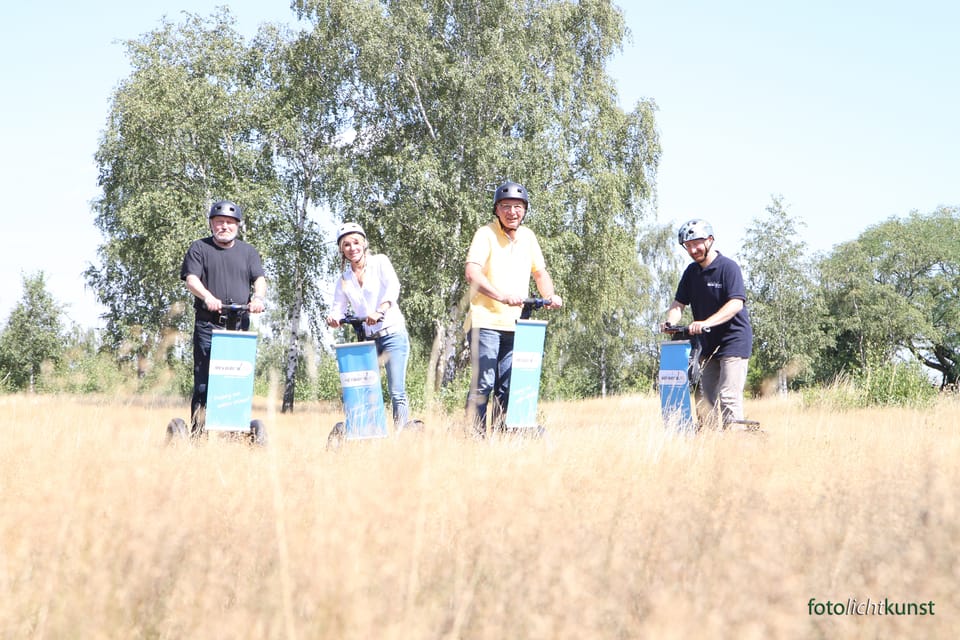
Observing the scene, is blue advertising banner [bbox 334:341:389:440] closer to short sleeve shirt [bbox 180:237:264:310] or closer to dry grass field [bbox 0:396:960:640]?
short sleeve shirt [bbox 180:237:264:310]

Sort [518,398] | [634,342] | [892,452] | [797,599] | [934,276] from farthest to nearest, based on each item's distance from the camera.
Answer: [934,276] < [634,342] < [518,398] < [892,452] < [797,599]

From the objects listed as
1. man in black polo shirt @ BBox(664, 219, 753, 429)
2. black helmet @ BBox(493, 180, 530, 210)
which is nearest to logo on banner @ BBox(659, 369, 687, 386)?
man in black polo shirt @ BBox(664, 219, 753, 429)

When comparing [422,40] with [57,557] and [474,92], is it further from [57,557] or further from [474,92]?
[57,557]

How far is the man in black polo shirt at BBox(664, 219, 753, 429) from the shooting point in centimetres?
579

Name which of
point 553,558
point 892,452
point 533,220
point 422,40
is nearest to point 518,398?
point 892,452

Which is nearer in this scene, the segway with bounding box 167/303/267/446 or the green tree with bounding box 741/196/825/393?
the segway with bounding box 167/303/267/446

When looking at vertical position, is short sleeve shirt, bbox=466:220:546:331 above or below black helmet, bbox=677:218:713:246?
below

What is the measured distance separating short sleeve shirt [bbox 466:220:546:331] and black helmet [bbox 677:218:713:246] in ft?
3.66

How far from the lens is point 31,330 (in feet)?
144

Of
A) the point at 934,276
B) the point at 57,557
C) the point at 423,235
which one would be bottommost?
the point at 57,557

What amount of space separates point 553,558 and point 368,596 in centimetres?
52

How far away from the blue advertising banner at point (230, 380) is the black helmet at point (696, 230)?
130 inches

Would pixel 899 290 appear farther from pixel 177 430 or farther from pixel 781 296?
pixel 177 430

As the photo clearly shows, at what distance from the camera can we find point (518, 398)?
5430 mm
